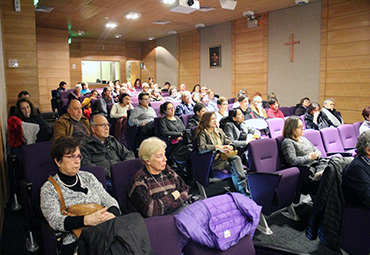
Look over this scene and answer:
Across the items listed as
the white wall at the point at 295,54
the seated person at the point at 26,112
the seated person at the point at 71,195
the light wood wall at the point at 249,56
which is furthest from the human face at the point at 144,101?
the light wood wall at the point at 249,56

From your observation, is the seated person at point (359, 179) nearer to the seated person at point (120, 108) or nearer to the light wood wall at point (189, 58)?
the seated person at point (120, 108)

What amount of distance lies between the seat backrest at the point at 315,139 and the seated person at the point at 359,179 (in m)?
1.36

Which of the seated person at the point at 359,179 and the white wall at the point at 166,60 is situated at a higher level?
the white wall at the point at 166,60

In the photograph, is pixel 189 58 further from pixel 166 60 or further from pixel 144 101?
pixel 144 101

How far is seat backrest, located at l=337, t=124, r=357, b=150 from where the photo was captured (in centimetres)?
452

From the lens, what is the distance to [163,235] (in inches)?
59.4

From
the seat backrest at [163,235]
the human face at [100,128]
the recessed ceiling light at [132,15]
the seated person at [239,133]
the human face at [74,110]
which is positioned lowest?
the seat backrest at [163,235]

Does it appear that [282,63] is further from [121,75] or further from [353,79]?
[121,75]

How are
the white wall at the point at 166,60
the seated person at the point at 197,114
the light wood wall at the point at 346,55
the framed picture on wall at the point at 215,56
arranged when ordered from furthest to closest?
1. the white wall at the point at 166,60
2. the framed picture on wall at the point at 215,56
3. the light wood wall at the point at 346,55
4. the seated person at the point at 197,114

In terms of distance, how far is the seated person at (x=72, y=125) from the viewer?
3.61m

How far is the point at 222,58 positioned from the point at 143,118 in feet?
20.9

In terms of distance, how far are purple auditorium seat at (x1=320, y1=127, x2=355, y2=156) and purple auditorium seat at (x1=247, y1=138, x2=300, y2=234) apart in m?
1.20

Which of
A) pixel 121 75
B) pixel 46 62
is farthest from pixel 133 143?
pixel 121 75

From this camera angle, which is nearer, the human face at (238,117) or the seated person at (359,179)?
the seated person at (359,179)
